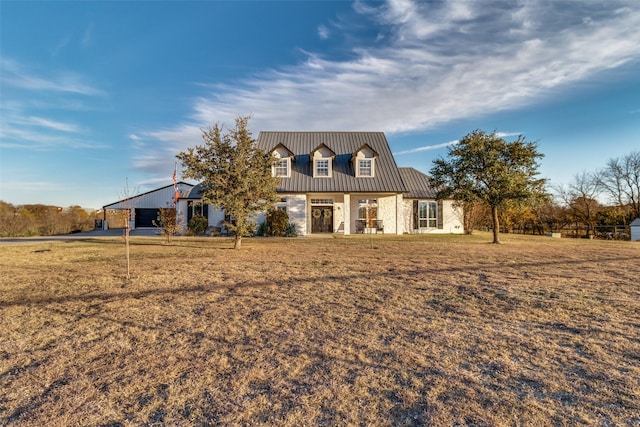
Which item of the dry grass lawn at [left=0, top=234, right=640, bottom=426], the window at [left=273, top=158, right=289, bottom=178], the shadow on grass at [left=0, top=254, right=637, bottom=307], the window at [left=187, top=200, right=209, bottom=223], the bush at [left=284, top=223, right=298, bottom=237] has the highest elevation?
the window at [left=273, top=158, right=289, bottom=178]

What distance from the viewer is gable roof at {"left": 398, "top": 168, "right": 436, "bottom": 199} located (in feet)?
88.9

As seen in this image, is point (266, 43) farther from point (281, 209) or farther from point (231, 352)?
point (231, 352)

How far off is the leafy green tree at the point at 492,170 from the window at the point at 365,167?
21.2 feet

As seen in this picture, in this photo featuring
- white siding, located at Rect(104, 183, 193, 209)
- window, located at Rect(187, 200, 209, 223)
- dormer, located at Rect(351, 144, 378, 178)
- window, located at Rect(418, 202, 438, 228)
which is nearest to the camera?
dormer, located at Rect(351, 144, 378, 178)

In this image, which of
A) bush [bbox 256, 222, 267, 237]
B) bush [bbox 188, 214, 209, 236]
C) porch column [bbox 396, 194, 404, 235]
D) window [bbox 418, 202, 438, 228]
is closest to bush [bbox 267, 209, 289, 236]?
bush [bbox 256, 222, 267, 237]

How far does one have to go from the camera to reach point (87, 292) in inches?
279

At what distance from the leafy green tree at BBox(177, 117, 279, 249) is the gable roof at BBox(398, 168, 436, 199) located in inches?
567

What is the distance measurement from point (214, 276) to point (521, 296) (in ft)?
23.6

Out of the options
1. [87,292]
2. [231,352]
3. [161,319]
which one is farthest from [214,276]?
[231,352]

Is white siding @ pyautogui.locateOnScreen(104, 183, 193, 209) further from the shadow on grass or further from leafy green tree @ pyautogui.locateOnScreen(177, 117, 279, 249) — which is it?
the shadow on grass

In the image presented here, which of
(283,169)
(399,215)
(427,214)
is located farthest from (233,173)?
(427,214)

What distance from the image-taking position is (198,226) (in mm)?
24031

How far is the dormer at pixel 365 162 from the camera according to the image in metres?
25.1

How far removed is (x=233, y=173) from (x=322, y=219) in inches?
454
